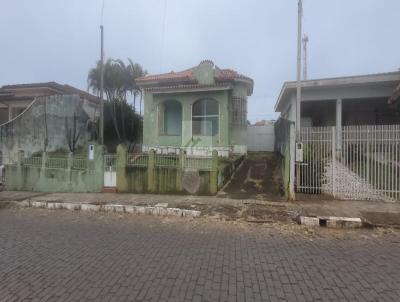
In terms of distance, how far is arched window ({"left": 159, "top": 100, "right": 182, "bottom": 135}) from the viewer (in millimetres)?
16516

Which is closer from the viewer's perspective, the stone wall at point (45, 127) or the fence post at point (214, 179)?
the fence post at point (214, 179)

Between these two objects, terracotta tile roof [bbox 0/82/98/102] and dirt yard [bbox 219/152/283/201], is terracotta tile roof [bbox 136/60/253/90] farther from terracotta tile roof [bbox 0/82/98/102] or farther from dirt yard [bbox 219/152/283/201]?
terracotta tile roof [bbox 0/82/98/102]

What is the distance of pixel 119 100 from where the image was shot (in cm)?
2184

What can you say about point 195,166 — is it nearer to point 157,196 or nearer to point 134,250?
point 157,196

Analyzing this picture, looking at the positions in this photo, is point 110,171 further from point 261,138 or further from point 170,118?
point 261,138

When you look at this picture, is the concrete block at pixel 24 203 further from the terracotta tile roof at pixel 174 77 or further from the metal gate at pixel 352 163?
the terracotta tile roof at pixel 174 77

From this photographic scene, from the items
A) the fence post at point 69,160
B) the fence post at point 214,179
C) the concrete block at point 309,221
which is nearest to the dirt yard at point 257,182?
the fence post at point 214,179

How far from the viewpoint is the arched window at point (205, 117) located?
1548cm

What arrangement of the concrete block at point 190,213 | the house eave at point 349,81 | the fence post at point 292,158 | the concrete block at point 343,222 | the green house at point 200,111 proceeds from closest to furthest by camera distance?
the concrete block at point 343,222
the concrete block at point 190,213
the fence post at point 292,158
the house eave at point 349,81
the green house at point 200,111

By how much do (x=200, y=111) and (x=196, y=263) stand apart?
12171mm

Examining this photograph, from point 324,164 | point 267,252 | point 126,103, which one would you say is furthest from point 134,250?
point 126,103

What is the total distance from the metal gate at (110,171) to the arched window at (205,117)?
5.92 m

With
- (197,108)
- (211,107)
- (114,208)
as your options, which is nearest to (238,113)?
(211,107)

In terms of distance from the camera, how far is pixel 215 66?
50.8ft
